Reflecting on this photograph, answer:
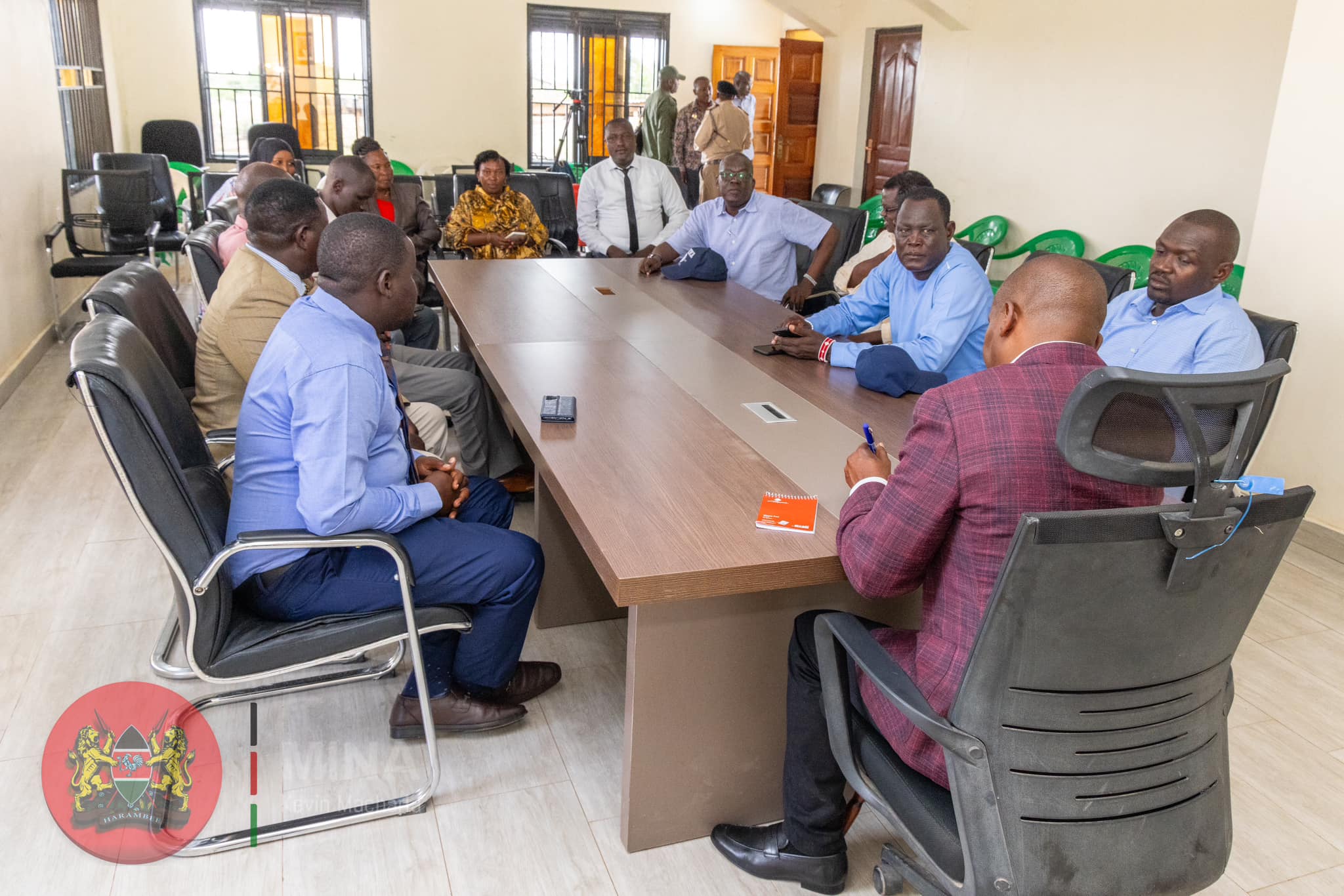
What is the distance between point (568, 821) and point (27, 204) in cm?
486

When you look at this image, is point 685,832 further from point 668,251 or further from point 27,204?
point 27,204

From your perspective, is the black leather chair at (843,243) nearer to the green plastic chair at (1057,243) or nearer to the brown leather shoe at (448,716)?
the green plastic chair at (1057,243)

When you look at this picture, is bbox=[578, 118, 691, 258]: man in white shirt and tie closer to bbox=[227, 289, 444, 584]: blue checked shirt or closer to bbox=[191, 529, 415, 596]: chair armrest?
bbox=[227, 289, 444, 584]: blue checked shirt

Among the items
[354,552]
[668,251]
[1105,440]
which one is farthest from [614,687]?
[668,251]

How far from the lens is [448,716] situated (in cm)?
217

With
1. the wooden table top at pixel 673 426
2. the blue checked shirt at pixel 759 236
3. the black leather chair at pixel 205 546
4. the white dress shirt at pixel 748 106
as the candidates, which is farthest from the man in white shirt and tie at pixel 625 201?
the white dress shirt at pixel 748 106

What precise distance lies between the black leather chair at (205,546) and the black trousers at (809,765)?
0.67 m

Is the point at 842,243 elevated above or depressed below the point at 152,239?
above

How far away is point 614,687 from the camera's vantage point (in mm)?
2422

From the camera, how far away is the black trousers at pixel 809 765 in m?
1.68

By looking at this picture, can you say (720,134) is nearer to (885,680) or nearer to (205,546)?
(205,546)

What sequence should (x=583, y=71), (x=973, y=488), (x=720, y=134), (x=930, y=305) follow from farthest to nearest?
(x=583, y=71)
(x=720, y=134)
(x=930, y=305)
(x=973, y=488)

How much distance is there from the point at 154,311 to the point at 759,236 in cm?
258

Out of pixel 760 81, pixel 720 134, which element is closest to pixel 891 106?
pixel 720 134
